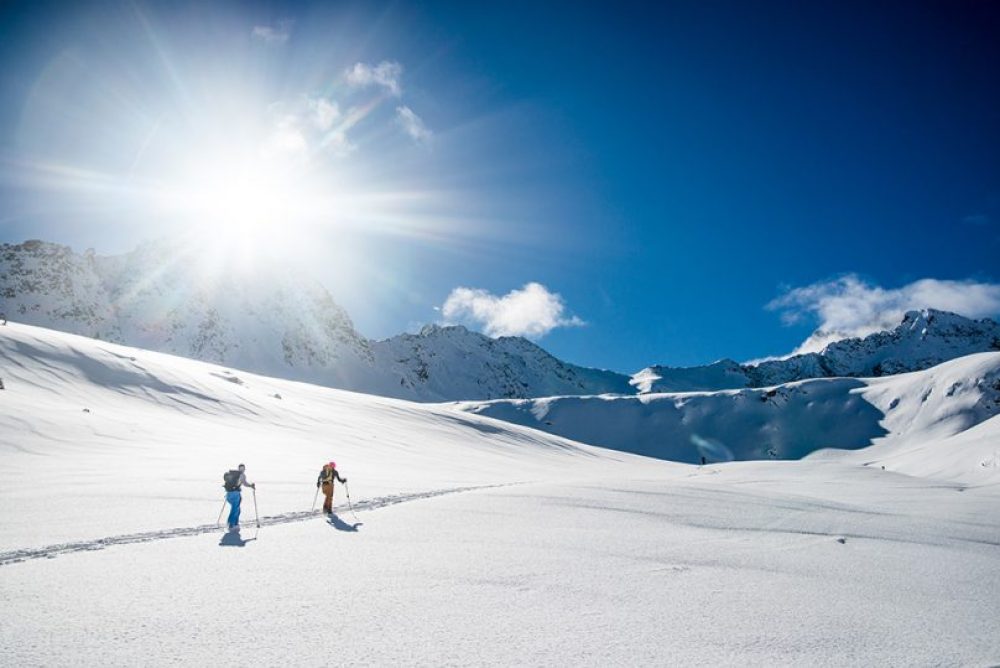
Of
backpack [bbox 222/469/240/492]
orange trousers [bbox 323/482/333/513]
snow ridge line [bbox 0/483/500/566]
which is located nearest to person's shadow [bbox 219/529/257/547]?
snow ridge line [bbox 0/483/500/566]

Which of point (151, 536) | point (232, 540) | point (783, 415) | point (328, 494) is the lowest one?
point (151, 536)

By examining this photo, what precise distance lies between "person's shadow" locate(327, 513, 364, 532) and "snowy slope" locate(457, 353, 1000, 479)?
337 feet

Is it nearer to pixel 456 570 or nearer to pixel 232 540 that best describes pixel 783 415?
pixel 456 570

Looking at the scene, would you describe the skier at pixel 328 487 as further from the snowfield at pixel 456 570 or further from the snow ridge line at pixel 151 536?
the snowfield at pixel 456 570

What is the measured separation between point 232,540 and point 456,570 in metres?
4.49

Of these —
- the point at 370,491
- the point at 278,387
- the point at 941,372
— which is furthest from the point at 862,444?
the point at 370,491

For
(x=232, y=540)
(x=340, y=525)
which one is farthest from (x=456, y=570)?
(x=232, y=540)

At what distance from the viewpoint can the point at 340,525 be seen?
1109 cm

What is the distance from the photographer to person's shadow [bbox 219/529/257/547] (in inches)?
360

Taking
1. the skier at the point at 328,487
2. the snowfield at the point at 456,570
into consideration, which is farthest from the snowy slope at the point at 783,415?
the skier at the point at 328,487

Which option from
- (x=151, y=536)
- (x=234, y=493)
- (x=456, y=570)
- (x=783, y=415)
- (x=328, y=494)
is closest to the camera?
(x=456, y=570)

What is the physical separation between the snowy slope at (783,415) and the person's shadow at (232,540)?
104853 mm

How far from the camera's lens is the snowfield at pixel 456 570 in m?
5.36

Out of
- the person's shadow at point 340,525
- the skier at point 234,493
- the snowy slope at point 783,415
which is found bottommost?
the person's shadow at point 340,525
